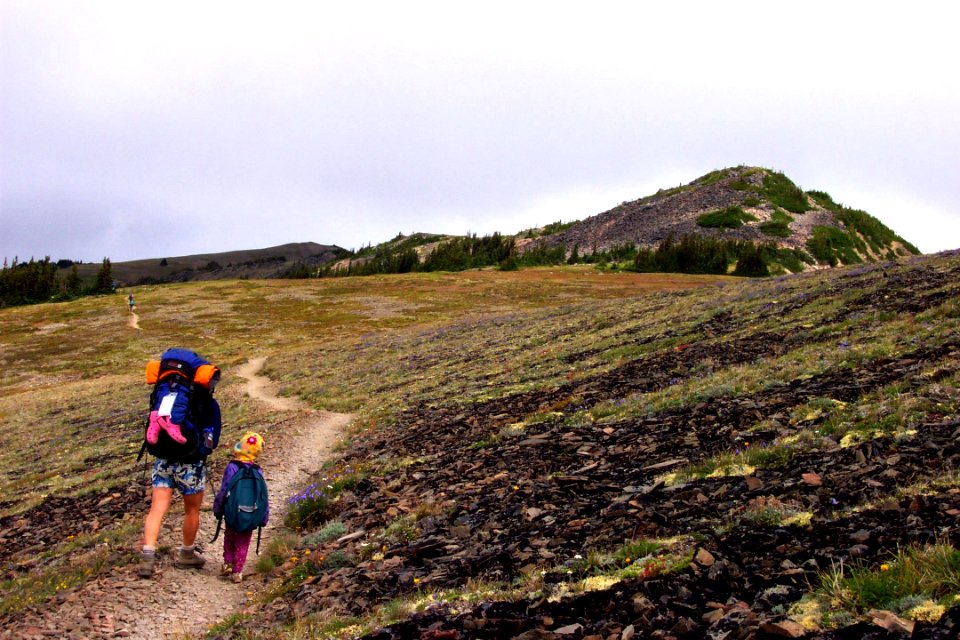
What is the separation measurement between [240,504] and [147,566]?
1707 millimetres

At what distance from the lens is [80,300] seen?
372ft

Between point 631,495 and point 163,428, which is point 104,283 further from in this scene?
point 631,495

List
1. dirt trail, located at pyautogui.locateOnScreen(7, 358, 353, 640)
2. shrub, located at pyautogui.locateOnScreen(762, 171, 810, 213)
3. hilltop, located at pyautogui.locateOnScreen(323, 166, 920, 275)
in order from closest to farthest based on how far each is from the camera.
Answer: dirt trail, located at pyautogui.locateOnScreen(7, 358, 353, 640), hilltop, located at pyautogui.locateOnScreen(323, 166, 920, 275), shrub, located at pyautogui.locateOnScreen(762, 171, 810, 213)

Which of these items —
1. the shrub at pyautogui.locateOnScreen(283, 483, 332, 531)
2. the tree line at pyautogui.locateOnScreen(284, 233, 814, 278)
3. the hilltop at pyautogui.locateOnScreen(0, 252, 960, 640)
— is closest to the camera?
the hilltop at pyautogui.locateOnScreen(0, 252, 960, 640)

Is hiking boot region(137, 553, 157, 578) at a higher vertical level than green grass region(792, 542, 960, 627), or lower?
lower

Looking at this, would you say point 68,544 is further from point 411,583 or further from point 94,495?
point 411,583

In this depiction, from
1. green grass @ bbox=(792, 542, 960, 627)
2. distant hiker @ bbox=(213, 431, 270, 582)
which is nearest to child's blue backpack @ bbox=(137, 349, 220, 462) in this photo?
distant hiker @ bbox=(213, 431, 270, 582)

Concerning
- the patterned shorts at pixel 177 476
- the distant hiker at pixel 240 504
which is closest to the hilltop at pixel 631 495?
the distant hiker at pixel 240 504

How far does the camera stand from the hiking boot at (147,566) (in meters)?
10.2

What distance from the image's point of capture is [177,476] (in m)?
10.9

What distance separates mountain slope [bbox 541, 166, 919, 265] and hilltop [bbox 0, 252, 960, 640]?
386ft

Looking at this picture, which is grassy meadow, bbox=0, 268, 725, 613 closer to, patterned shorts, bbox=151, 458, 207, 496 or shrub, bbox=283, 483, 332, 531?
patterned shorts, bbox=151, 458, 207, 496

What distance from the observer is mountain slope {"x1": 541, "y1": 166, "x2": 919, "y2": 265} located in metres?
135

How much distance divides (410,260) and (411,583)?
14260cm
